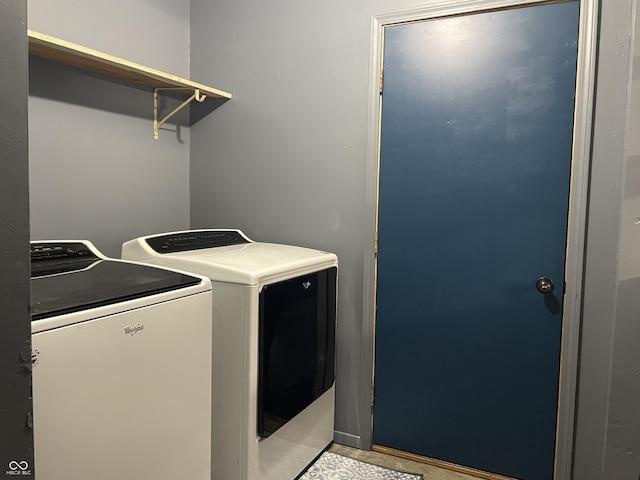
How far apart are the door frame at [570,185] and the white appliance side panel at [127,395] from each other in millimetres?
986

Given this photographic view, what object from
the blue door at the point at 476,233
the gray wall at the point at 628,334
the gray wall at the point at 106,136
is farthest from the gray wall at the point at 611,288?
the gray wall at the point at 106,136

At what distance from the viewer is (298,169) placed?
2.46 meters

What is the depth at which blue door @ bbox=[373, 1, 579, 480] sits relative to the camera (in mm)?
1987

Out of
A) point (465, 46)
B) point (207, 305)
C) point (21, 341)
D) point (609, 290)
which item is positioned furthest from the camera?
point (465, 46)

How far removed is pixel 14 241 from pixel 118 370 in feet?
2.34

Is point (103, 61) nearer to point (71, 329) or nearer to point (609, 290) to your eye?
point (71, 329)

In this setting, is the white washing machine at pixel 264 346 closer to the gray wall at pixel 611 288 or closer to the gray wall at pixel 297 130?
the gray wall at pixel 297 130

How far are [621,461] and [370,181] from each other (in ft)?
4.96

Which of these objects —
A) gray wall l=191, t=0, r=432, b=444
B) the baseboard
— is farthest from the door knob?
the baseboard

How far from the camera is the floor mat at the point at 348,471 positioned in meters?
2.15

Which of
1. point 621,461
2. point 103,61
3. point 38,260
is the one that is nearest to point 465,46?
point 103,61

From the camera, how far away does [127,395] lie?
129 cm

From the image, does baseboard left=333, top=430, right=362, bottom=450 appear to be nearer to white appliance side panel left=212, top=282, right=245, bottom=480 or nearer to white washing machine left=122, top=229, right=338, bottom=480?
white washing machine left=122, top=229, right=338, bottom=480

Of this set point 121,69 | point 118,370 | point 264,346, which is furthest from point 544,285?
point 121,69
